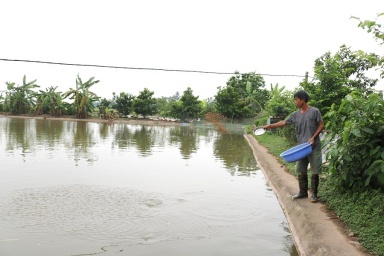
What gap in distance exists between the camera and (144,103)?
1646 inches

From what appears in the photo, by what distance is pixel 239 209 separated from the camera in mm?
6191

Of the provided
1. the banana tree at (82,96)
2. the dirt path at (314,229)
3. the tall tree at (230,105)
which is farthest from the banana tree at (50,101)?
the dirt path at (314,229)

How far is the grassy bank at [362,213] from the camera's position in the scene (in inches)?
152

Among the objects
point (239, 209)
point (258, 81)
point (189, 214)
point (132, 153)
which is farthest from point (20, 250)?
point (258, 81)

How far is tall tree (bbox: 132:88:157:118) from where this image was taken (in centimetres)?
4175

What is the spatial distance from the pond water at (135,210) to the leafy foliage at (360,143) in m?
1.29

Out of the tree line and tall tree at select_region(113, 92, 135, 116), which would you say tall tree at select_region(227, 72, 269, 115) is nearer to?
the tree line

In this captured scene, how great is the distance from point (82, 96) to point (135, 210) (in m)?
36.6

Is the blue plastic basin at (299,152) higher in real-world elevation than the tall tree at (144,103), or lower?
lower

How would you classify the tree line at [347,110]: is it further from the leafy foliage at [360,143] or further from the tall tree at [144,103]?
the tall tree at [144,103]

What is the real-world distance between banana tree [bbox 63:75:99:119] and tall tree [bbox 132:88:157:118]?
4.71 metres

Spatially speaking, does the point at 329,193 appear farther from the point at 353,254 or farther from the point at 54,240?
the point at 54,240

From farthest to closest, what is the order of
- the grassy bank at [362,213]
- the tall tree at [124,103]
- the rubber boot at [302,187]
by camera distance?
the tall tree at [124,103], the rubber boot at [302,187], the grassy bank at [362,213]

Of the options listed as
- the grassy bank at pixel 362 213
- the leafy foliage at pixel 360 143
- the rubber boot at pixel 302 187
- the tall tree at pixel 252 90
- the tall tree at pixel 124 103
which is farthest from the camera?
the tall tree at pixel 124 103
